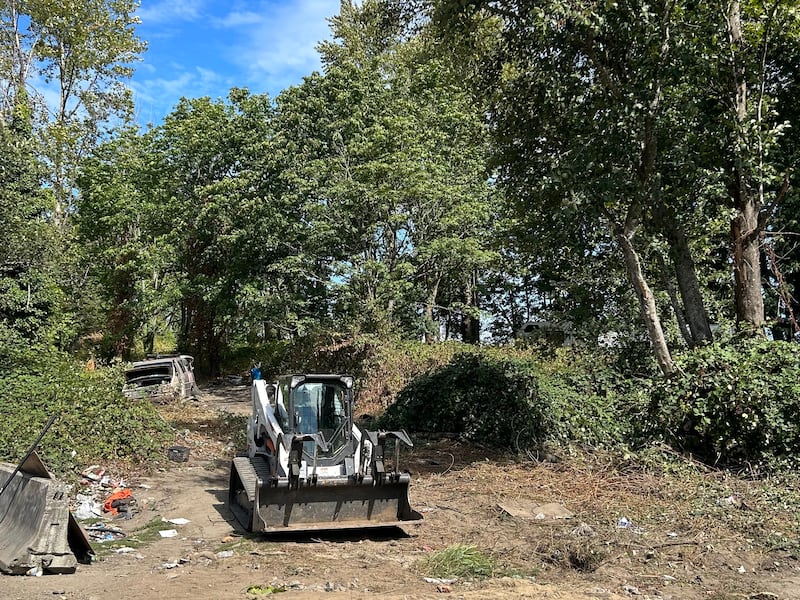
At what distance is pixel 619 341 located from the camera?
1518 centimetres

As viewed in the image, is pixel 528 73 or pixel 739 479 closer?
pixel 739 479

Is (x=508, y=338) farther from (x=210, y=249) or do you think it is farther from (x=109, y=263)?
(x=109, y=263)

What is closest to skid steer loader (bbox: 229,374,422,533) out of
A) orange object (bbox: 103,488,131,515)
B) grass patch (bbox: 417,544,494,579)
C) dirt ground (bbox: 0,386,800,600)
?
dirt ground (bbox: 0,386,800,600)

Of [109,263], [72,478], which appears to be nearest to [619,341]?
[72,478]

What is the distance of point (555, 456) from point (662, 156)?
18.6 feet

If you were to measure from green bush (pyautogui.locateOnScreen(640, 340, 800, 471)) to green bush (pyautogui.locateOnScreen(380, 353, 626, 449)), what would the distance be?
1.21m

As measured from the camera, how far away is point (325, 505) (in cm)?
825

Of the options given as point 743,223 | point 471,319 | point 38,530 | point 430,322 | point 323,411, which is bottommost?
point 38,530

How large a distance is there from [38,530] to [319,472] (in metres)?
3.14

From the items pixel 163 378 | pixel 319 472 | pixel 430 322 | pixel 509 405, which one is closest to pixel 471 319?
pixel 430 322

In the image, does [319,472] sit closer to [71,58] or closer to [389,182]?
[389,182]

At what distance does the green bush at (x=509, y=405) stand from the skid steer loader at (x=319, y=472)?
539 cm

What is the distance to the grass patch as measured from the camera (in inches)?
265

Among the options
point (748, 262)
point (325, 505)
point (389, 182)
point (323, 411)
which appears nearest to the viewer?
point (325, 505)
